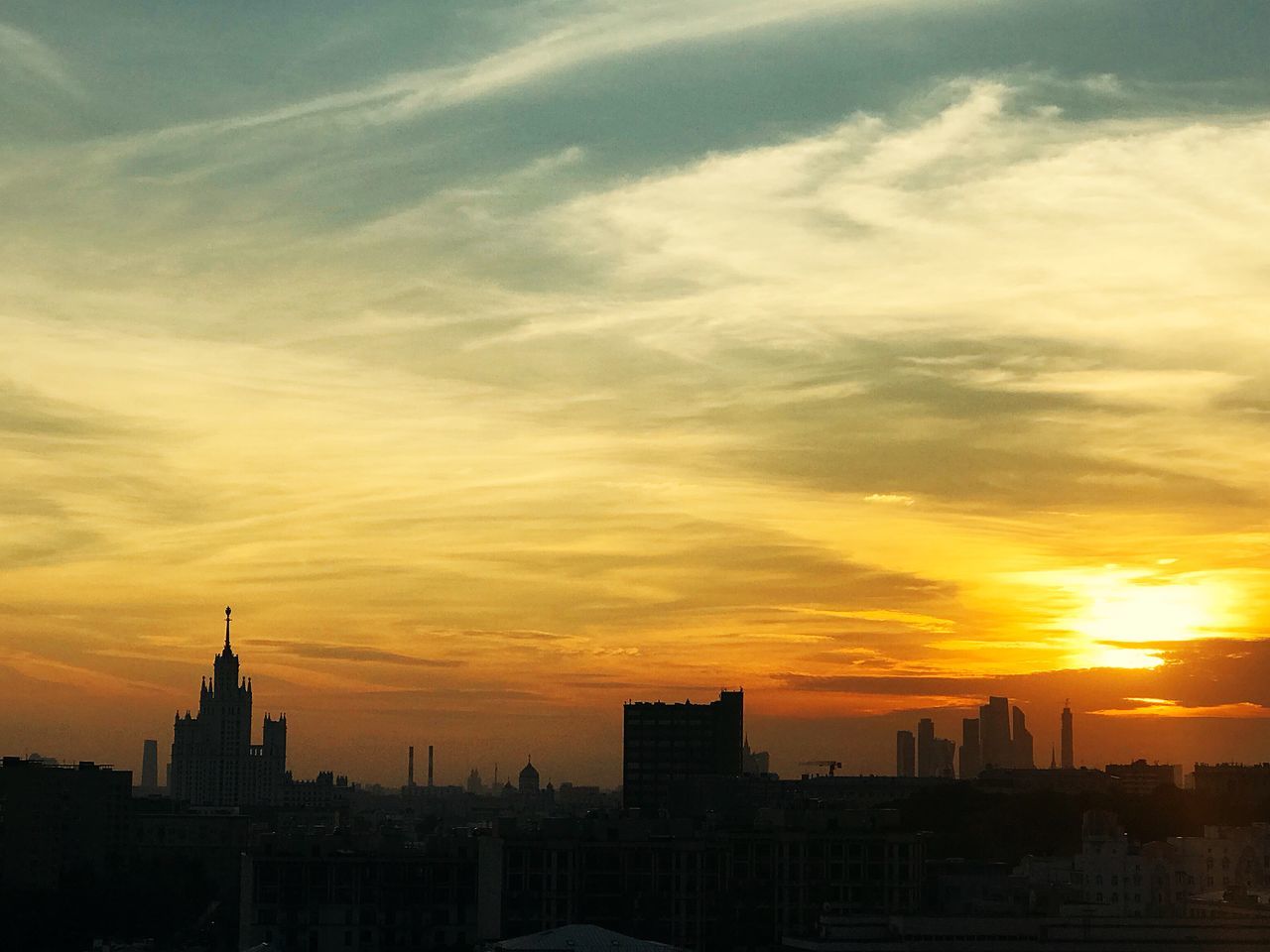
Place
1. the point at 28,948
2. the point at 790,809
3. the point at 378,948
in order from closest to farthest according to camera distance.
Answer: the point at 378,948 < the point at 790,809 < the point at 28,948

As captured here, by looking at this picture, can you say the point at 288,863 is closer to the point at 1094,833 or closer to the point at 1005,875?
the point at 1005,875

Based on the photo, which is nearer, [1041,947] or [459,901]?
[1041,947]

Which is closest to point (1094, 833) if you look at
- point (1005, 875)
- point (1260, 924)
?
point (1005, 875)

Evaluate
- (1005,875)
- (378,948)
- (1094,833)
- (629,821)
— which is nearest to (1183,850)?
(1094,833)

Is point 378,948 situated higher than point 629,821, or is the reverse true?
point 629,821

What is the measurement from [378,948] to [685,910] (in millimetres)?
19734

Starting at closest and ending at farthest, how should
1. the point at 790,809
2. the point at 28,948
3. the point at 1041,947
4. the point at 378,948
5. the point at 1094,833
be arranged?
the point at 1041,947 → the point at 378,948 → the point at 790,809 → the point at 28,948 → the point at 1094,833

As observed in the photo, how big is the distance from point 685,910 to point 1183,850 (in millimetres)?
77623

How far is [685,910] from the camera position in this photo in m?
133

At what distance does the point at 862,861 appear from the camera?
13850cm

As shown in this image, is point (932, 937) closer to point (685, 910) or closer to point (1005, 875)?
point (685, 910)

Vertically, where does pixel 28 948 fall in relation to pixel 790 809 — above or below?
below

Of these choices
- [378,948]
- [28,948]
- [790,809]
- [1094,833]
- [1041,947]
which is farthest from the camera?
[1094,833]

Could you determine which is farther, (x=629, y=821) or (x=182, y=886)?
(x=182, y=886)
